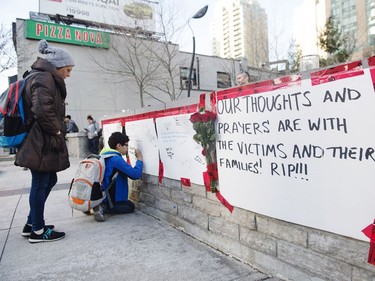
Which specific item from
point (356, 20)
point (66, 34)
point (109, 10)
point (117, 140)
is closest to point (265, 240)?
point (117, 140)

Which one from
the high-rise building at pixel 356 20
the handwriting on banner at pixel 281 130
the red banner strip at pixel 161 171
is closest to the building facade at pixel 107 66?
the high-rise building at pixel 356 20

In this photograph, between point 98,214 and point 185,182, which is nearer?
point 185,182

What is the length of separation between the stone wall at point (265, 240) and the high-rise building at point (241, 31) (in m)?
14.2

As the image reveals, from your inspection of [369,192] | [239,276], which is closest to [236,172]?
[239,276]

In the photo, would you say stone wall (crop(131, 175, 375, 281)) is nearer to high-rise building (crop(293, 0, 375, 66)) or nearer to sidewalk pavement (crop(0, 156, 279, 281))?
sidewalk pavement (crop(0, 156, 279, 281))

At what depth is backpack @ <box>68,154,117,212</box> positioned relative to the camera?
391 centimetres

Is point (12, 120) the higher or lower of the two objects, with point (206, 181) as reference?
higher

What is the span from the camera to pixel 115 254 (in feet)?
9.84

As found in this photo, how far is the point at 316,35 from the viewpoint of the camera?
19.3m

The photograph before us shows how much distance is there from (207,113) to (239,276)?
135 centimetres

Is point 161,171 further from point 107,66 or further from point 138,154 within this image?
point 107,66

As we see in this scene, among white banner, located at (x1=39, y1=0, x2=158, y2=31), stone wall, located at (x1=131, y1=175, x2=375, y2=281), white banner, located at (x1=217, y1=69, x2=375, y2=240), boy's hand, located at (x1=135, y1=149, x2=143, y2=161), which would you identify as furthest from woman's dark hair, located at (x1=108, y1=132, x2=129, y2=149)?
white banner, located at (x1=39, y1=0, x2=158, y2=31)

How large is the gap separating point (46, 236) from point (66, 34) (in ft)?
54.0

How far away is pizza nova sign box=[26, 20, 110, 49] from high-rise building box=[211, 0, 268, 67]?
8168 mm
